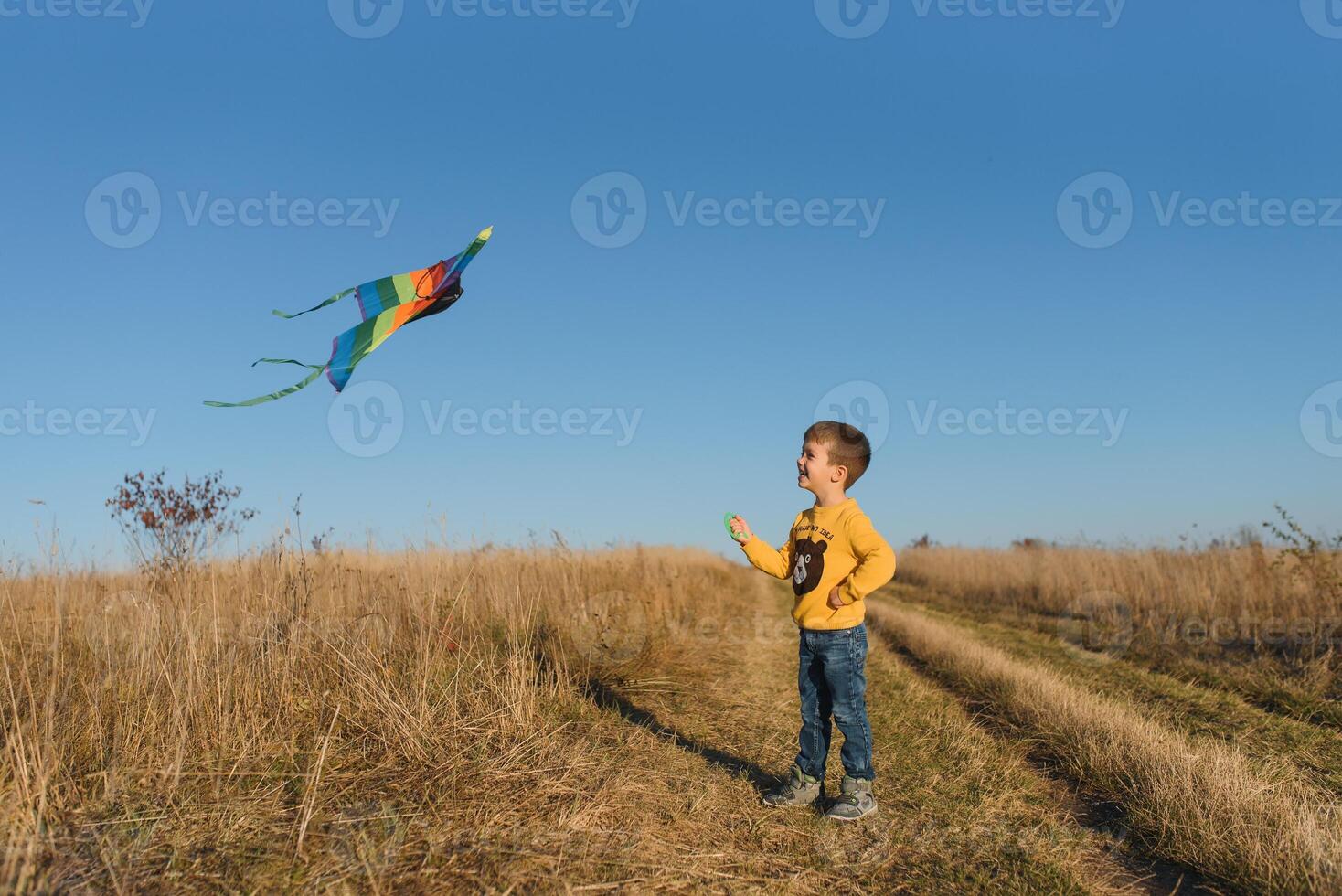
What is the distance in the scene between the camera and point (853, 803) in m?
3.53

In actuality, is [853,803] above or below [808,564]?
below

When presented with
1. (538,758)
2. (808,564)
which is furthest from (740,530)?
(538,758)

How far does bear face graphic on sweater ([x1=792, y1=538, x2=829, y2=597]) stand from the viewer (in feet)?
12.3

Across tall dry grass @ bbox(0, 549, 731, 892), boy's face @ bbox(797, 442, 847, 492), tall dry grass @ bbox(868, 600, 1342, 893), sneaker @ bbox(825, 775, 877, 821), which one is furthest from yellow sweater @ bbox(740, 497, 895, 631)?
tall dry grass @ bbox(868, 600, 1342, 893)

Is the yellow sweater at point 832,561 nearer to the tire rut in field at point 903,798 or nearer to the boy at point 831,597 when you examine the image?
the boy at point 831,597

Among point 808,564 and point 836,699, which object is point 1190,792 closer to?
point 836,699

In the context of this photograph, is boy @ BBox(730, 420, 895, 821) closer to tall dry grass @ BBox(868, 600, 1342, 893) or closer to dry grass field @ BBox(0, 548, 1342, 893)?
dry grass field @ BBox(0, 548, 1342, 893)

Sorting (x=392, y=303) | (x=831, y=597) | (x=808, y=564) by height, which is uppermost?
(x=392, y=303)

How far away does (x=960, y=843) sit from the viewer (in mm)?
3205

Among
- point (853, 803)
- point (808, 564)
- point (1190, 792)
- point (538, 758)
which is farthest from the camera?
point (808, 564)

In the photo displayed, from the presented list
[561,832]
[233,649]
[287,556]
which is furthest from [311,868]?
[287,556]

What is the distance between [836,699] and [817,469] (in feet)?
3.70

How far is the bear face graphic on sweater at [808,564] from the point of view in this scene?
12.3ft

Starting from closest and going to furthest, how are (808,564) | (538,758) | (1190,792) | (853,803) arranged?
(1190,792), (853,803), (538,758), (808,564)
